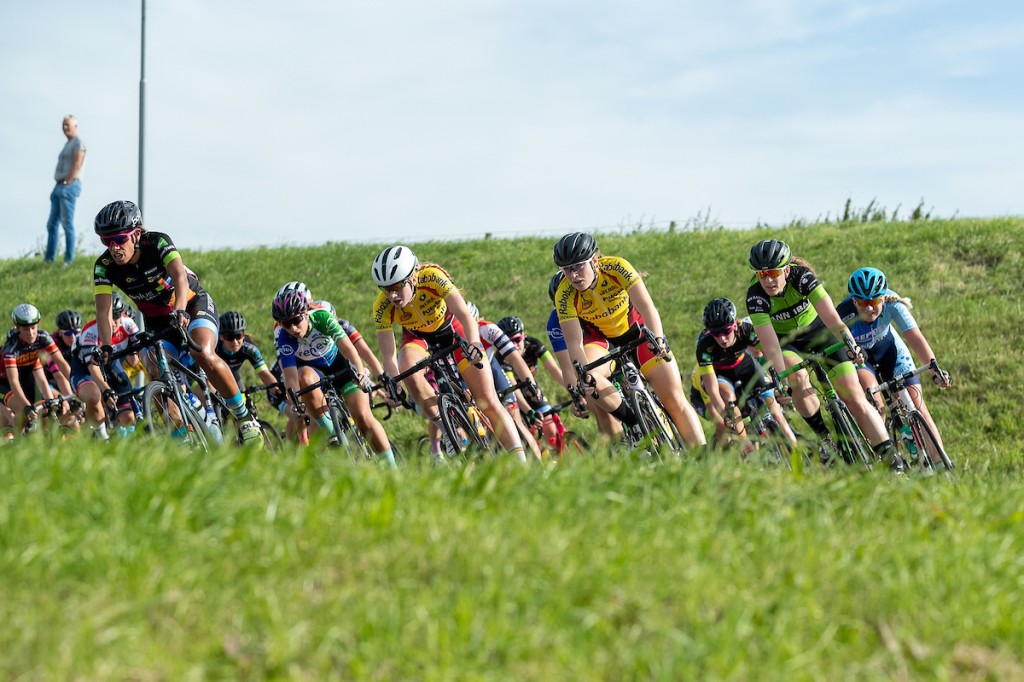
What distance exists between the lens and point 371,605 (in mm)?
3891

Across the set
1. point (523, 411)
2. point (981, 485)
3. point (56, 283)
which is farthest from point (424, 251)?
point (981, 485)

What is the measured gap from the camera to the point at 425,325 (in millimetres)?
10781

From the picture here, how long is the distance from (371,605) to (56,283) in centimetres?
2907

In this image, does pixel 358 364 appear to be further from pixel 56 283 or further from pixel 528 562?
pixel 56 283

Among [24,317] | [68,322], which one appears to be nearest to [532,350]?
[24,317]

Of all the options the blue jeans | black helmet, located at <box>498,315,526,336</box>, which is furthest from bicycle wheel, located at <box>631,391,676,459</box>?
the blue jeans

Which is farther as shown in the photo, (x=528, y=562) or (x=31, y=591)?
(x=528, y=562)

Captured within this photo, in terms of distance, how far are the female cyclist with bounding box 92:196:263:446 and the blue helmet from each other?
6001 millimetres

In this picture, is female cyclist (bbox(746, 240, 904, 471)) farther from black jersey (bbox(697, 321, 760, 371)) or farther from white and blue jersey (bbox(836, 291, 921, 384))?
black jersey (bbox(697, 321, 760, 371))

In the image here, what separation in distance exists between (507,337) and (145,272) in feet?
14.8

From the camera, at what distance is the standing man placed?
23953 mm

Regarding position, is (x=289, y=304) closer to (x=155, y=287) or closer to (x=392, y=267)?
(x=155, y=287)

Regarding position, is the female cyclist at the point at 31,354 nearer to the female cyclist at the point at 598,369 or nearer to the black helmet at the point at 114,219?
the black helmet at the point at 114,219

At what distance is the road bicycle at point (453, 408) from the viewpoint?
9656 mm
